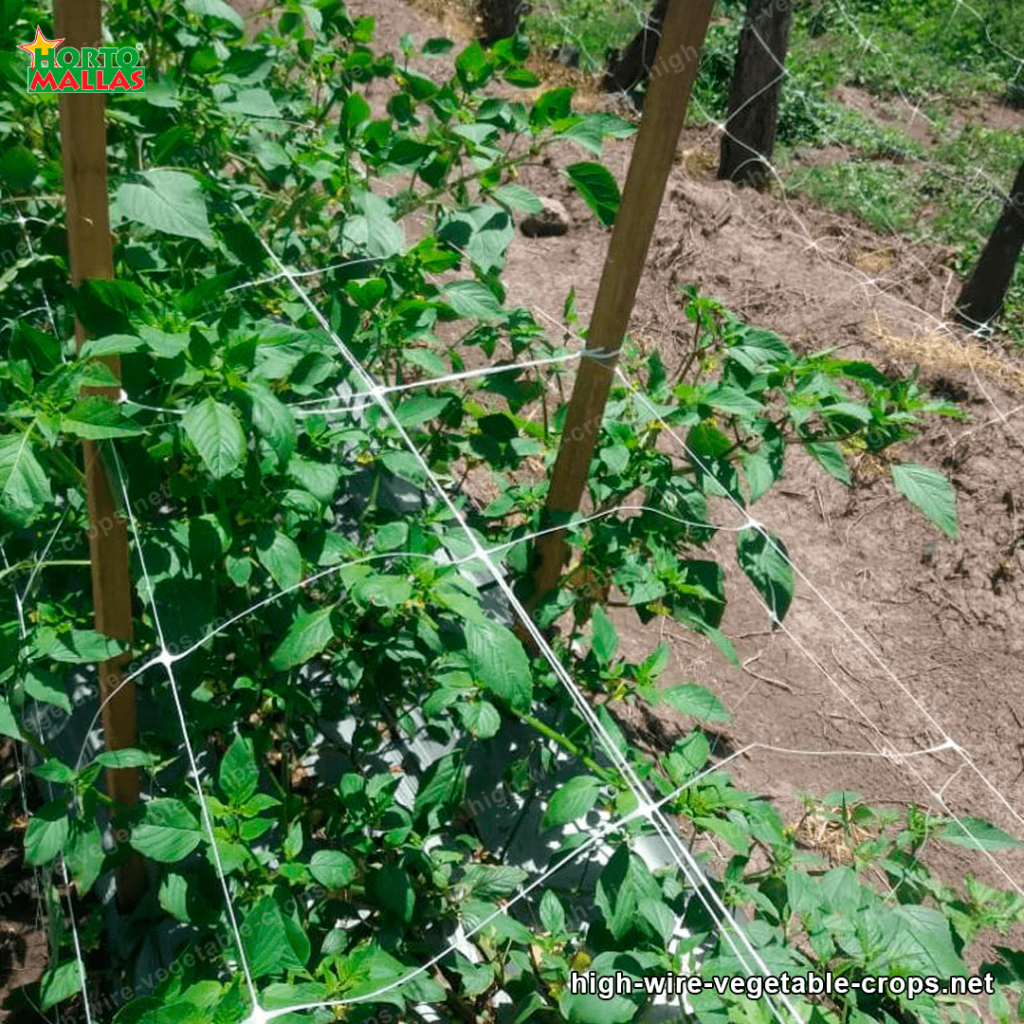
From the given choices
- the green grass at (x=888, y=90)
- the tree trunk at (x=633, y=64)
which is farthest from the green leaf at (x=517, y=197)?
the tree trunk at (x=633, y=64)

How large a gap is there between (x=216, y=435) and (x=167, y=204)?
31 cm

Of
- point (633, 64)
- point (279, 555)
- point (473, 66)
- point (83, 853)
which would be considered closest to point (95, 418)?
point (279, 555)

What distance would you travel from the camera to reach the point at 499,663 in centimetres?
145

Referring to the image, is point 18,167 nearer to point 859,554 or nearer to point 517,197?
point 517,197

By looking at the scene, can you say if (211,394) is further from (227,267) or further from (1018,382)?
(1018,382)

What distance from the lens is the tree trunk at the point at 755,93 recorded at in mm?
4617

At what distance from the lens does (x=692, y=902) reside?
156cm

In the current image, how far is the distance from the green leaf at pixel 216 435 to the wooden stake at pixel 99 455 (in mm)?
128

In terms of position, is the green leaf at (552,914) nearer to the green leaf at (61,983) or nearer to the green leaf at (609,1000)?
the green leaf at (609,1000)

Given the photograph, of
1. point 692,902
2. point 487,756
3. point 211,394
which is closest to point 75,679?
point 487,756

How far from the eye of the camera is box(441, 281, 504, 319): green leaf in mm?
1903

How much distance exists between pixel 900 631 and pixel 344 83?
188 centimetres

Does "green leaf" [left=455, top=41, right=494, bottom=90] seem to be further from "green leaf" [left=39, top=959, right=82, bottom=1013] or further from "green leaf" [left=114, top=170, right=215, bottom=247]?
"green leaf" [left=39, top=959, right=82, bottom=1013]

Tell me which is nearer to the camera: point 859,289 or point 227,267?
point 227,267
